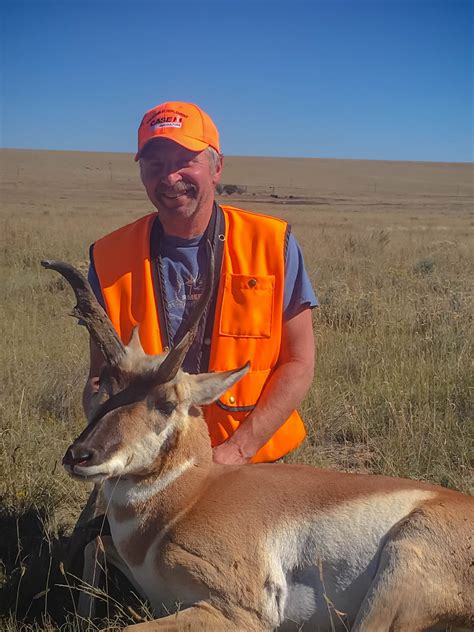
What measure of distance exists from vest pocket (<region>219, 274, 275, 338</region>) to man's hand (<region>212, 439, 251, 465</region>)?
0.73 m

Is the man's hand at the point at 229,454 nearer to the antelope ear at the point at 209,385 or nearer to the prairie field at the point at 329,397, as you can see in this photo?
the antelope ear at the point at 209,385

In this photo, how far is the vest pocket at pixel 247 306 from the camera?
4.51 m

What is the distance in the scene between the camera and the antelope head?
10.3 feet

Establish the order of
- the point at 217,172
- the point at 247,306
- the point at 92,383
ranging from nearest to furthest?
the point at 92,383 → the point at 247,306 → the point at 217,172

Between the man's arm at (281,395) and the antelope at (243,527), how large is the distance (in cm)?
58

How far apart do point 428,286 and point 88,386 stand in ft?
26.4

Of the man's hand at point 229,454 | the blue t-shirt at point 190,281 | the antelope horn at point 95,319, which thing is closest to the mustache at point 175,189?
the blue t-shirt at point 190,281

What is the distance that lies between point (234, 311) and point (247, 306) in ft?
0.30

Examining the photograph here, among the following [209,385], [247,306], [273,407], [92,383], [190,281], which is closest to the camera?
[209,385]

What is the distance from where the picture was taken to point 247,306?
4.52 metres

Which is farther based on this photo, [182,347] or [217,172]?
[217,172]

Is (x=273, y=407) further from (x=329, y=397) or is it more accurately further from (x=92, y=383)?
(x=329, y=397)

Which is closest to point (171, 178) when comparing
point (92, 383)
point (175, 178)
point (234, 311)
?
point (175, 178)

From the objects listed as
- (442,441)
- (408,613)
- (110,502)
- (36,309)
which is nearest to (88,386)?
(110,502)
